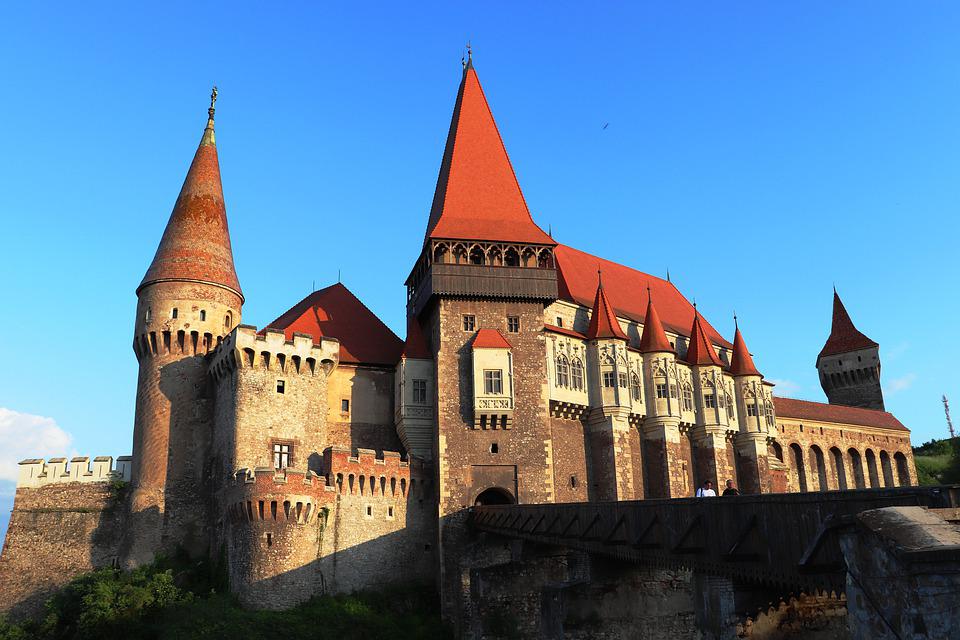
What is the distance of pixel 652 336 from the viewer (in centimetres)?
3950

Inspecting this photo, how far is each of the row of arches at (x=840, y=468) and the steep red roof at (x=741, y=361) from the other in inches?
257

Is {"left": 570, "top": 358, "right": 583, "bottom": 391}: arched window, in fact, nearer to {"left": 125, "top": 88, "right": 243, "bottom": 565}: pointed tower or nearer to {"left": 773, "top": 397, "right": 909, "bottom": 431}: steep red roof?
{"left": 125, "top": 88, "right": 243, "bottom": 565}: pointed tower

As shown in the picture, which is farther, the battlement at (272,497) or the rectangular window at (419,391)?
the rectangular window at (419,391)

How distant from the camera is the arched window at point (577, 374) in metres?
36.0

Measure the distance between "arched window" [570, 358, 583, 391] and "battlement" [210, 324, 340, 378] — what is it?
10.2 metres

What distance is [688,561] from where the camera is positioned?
588 inches

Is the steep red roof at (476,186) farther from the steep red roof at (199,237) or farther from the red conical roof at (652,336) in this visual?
the steep red roof at (199,237)

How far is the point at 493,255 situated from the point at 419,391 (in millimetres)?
6645

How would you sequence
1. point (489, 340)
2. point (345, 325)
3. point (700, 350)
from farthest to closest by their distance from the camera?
point (700, 350) < point (345, 325) < point (489, 340)

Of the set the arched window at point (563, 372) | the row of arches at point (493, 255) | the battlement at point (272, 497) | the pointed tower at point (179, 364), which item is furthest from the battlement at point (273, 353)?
the arched window at point (563, 372)

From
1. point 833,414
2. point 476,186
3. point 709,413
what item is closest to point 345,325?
point 476,186

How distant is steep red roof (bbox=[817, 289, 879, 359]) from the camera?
2625 inches

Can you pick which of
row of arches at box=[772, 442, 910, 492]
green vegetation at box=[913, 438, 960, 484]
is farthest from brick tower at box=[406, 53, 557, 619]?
green vegetation at box=[913, 438, 960, 484]

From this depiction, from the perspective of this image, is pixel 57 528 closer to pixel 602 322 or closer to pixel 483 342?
pixel 483 342
